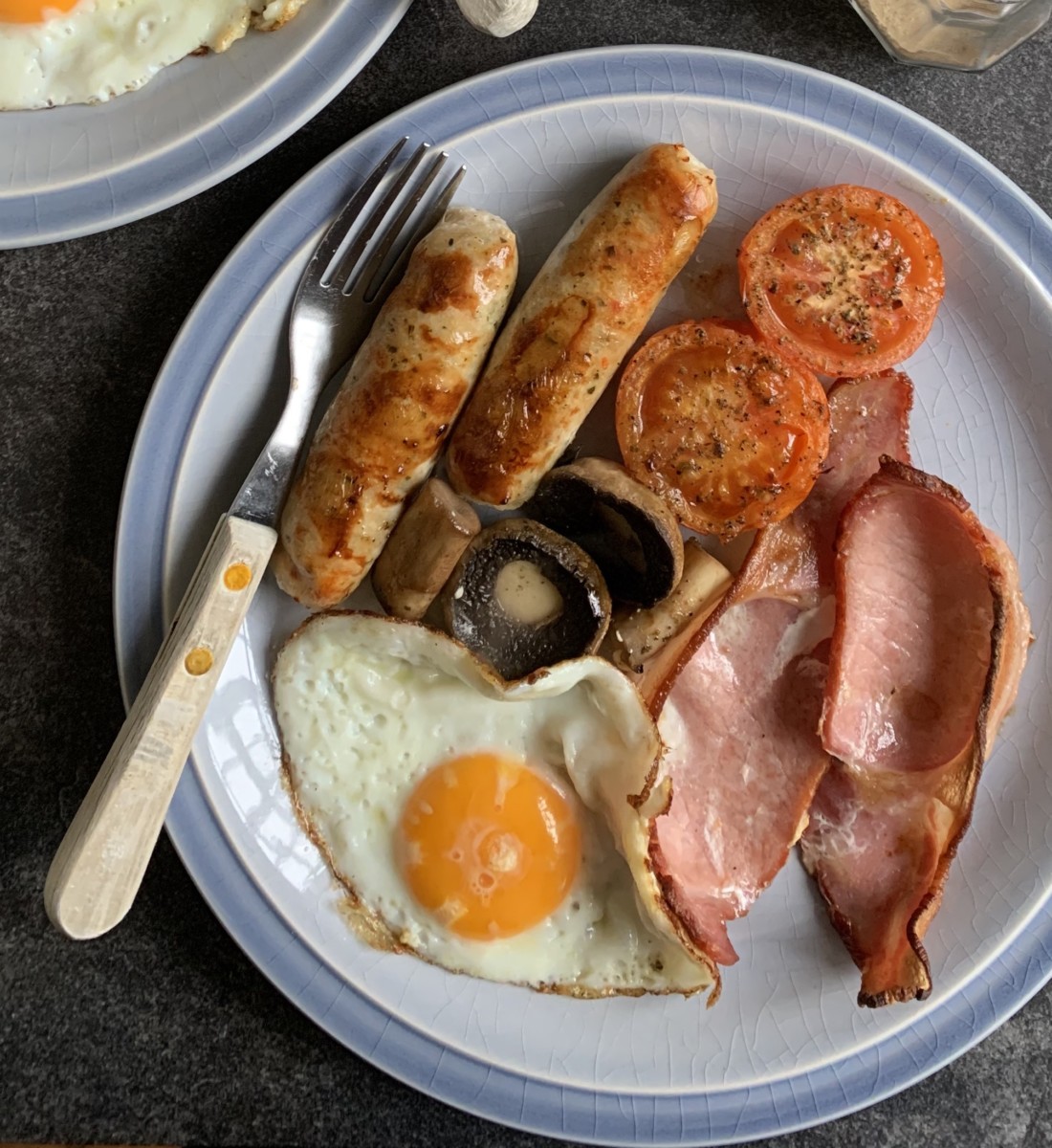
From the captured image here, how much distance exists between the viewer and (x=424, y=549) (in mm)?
1674

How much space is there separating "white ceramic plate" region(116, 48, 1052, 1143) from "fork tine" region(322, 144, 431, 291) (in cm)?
7

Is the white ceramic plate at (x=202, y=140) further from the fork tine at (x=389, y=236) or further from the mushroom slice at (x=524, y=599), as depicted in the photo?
the mushroom slice at (x=524, y=599)

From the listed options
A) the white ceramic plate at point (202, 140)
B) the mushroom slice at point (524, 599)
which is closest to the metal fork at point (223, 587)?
the white ceramic plate at point (202, 140)

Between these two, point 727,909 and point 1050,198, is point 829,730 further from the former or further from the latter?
point 1050,198

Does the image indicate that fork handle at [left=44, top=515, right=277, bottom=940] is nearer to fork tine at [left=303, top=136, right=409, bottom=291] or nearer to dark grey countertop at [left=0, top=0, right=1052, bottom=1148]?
dark grey countertop at [left=0, top=0, right=1052, bottom=1148]

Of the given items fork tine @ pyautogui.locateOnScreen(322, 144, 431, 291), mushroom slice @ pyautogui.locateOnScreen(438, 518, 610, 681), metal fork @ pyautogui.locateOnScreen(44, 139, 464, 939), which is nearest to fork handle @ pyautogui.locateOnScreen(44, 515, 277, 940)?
metal fork @ pyautogui.locateOnScreen(44, 139, 464, 939)

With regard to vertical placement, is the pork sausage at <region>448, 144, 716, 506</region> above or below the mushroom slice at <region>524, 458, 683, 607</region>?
above

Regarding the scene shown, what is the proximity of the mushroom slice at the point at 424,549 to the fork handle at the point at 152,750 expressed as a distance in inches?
8.5

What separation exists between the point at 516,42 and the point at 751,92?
465 mm

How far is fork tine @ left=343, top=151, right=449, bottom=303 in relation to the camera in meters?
1.75

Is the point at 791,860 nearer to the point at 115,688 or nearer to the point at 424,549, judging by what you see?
the point at 424,549

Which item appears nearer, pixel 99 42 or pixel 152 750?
pixel 152 750

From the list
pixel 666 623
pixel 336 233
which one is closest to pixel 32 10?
pixel 336 233

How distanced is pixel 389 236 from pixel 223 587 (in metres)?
0.70
